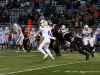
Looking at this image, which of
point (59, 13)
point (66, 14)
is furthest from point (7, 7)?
point (66, 14)

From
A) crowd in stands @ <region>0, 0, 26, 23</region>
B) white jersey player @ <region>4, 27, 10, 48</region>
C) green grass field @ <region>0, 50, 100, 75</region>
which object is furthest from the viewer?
crowd in stands @ <region>0, 0, 26, 23</region>

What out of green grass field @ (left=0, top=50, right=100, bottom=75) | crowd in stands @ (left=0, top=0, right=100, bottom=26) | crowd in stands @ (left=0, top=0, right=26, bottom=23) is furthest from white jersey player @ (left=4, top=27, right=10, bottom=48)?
green grass field @ (left=0, top=50, right=100, bottom=75)

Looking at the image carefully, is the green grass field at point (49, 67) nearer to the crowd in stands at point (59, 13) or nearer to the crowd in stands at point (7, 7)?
the crowd in stands at point (59, 13)

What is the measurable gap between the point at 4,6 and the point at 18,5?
193 cm

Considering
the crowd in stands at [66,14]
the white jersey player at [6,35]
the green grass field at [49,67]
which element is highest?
the crowd in stands at [66,14]

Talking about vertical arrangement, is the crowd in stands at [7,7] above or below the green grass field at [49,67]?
above

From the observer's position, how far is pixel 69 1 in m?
27.9

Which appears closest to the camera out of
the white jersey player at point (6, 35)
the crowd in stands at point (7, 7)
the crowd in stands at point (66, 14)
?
the crowd in stands at point (66, 14)

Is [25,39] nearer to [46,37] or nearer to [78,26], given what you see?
[78,26]

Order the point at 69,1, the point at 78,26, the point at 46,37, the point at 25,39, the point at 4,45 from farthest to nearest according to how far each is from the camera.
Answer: the point at 69,1
the point at 4,45
the point at 78,26
the point at 25,39
the point at 46,37

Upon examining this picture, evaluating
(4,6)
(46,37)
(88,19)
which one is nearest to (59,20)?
(88,19)

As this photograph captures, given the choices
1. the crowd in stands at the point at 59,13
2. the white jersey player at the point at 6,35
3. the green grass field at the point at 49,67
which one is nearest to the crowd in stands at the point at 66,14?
the crowd in stands at the point at 59,13

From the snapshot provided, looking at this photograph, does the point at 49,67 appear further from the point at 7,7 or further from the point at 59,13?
the point at 7,7

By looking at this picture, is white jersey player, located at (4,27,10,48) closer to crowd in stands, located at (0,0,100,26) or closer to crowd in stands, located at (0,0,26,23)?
crowd in stands, located at (0,0,100,26)
